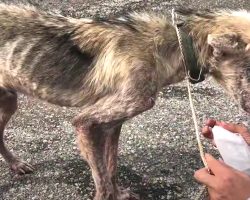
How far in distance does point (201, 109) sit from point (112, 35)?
2012mm

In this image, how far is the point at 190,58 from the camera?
138 inches

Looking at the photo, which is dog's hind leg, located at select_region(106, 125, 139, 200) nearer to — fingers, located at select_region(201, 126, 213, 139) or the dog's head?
fingers, located at select_region(201, 126, 213, 139)

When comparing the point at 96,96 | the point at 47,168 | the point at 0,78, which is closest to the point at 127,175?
the point at 47,168

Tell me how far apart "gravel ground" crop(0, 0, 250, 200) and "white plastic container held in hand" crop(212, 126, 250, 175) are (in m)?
0.85

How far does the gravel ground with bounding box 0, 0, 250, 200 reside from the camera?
173 inches

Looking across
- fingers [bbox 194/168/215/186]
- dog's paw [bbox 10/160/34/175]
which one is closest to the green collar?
fingers [bbox 194/168/215/186]

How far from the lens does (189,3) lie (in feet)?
24.7

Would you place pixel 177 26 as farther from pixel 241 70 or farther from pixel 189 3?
pixel 189 3

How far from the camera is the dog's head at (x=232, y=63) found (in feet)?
11.2

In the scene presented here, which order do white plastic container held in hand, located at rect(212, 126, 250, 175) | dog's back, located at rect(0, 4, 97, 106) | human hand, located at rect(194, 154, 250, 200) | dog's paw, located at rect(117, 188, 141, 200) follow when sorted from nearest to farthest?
1. human hand, located at rect(194, 154, 250, 200)
2. white plastic container held in hand, located at rect(212, 126, 250, 175)
3. dog's back, located at rect(0, 4, 97, 106)
4. dog's paw, located at rect(117, 188, 141, 200)

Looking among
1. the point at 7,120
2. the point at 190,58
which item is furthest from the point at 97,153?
the point at 7,120

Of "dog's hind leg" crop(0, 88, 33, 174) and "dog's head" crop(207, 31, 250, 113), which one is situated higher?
"dog's head" crop(207, 31, 250, 113)

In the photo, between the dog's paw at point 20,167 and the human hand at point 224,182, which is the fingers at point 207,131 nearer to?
the human hand at point 224,182

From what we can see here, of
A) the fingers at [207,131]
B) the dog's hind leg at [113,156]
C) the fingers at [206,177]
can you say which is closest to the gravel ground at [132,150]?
the dog's hind leg at [113,156]
